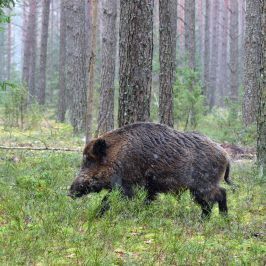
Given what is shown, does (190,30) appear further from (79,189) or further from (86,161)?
(79,189)

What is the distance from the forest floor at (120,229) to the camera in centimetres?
496

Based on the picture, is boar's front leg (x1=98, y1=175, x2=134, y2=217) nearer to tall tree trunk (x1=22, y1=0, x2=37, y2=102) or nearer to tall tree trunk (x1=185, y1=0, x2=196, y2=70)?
tall tree trunk (x1=185, y1=0, x2=196, y2=70)

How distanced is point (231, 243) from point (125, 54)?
424cm

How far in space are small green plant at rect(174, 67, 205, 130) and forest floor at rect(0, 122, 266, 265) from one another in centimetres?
897

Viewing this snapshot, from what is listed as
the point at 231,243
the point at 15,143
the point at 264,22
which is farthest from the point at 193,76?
the point at 231,243

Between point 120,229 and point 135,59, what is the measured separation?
3867 mm

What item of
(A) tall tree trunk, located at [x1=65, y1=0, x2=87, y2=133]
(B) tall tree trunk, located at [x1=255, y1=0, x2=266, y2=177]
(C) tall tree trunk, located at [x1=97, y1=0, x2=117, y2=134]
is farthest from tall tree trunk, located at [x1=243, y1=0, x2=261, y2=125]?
(B) tall tree trunk, located at [x1=255, y1=0, x2=266, y2=177]

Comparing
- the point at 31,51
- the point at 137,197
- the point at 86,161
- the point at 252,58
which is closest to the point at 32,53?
the point at 31,51

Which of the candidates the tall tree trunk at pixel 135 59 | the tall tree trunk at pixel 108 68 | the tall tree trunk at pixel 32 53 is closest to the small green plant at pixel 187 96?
the tall tree trunk at pixel 108 68

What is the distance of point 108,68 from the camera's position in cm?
1611

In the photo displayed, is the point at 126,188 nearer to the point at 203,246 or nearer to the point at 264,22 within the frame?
the point at 203,246

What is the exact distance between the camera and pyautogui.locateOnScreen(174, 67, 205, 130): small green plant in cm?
1758

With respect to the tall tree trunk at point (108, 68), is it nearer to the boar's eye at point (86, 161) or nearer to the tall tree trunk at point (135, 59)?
the tall tree trunk at point (135, 59)

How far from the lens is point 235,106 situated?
19594mm
